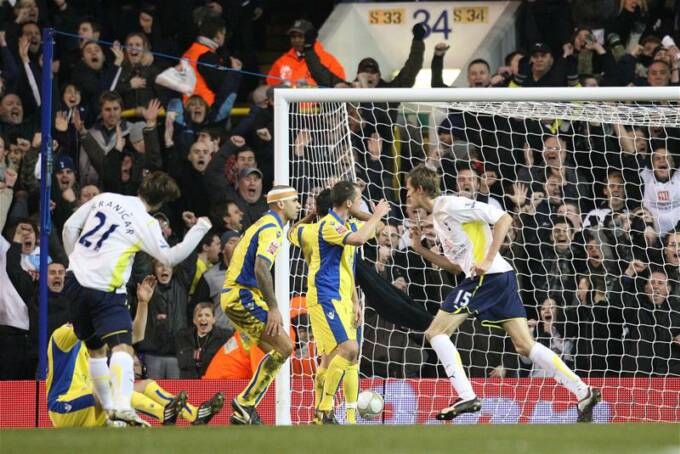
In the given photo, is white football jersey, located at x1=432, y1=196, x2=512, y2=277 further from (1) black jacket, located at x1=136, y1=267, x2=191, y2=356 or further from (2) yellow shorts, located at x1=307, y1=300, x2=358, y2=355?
(1) black jacket, located at x1=136, y1=267, x2=191, y2=356

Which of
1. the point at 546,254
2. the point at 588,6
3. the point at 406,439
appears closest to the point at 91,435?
the point at 406,439

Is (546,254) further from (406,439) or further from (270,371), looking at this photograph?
(406,439)

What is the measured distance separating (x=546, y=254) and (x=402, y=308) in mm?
1435

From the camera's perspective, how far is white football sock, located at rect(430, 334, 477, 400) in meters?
9.58

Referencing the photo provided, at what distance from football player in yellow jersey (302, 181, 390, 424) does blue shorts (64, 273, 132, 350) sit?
1514mm

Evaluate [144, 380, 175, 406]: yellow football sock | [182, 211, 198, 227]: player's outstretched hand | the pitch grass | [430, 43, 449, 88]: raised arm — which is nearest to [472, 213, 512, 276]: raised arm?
[144, 380, 175, 406]: yellow football sock

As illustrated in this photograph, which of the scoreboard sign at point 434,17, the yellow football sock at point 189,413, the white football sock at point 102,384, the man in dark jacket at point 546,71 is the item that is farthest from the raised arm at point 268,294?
Result: the scoreboard sign at point 434,17

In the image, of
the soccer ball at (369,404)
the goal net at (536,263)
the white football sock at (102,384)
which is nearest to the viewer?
the white football sock at (102,384)

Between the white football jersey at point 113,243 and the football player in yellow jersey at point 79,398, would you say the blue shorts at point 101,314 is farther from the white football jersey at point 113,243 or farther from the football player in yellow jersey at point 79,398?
the football player in yellow jersey at point 79,398

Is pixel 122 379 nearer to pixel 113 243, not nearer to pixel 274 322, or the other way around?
pixel 113 243

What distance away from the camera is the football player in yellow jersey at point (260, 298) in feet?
31.6

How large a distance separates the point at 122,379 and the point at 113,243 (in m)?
0.90

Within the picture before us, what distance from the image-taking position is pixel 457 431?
697 cm

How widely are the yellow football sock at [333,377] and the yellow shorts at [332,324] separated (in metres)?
0.15
